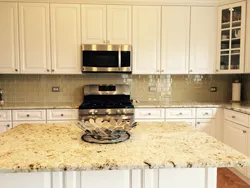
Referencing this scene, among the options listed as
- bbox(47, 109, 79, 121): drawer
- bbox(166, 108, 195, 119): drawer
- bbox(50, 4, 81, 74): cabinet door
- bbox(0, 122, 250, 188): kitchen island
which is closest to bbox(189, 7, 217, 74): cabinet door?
bbox(166, 108, 195, 119): drawer

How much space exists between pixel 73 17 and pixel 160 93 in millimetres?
1880

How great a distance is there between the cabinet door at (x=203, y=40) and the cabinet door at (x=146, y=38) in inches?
22.0

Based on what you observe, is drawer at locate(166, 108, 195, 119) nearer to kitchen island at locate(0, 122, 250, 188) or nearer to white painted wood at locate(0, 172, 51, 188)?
kitchen island at locate(0, 122, 250, 188)

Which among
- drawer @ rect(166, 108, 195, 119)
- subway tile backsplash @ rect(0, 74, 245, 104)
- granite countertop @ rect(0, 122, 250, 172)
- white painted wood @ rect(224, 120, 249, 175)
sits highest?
subway tile backsplash @ rect(0, 74, 245, 104)

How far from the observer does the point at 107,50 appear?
3203mm

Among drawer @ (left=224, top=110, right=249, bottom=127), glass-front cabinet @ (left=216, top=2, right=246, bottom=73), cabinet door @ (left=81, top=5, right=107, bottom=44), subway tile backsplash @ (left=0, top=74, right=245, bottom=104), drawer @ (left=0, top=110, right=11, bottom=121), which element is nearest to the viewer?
drawer @ (left=224, top=110, right=249, bottom=127)

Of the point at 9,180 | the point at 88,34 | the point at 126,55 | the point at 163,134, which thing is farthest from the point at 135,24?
the point at 9,180

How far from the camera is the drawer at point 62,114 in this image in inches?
118

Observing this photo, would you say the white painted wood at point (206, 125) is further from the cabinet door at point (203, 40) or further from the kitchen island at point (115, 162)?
the kitchen island at point (115, 162)

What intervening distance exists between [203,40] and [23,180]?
123 inches

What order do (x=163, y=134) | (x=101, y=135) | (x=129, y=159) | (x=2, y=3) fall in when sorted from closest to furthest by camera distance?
(x=129, y=159)
(x=101, y=135)
(x=163, y=134)
(x=2, y=3)

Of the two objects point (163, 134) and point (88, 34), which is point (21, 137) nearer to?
point (163, 134)

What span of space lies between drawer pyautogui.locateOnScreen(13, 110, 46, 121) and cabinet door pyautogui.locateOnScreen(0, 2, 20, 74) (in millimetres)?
689

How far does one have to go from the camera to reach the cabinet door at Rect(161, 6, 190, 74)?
3275 mm
